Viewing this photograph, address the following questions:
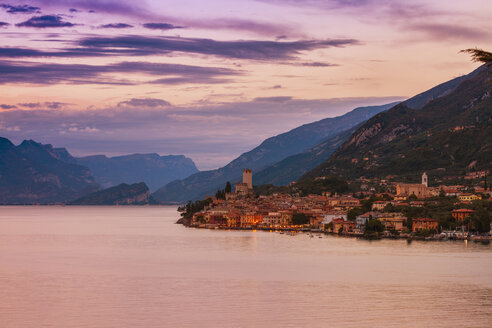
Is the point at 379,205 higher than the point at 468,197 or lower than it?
lower

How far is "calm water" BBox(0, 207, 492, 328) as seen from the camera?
40.2 metres

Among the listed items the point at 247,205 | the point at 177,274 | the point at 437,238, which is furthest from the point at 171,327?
the point at 247,205

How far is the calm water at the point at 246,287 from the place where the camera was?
40.2 m

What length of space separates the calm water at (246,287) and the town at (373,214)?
2467 cm

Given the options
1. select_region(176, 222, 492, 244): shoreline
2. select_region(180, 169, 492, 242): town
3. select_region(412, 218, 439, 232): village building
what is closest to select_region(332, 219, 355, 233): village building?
select_region(180, 169, 492, 242): town

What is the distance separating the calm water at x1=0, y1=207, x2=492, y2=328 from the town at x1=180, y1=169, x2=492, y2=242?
24.7m

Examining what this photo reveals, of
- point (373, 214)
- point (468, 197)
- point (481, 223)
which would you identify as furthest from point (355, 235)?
point (468, 197)

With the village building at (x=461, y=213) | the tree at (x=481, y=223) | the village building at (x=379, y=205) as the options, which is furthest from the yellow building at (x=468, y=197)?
the tree at (x=481, y=223)

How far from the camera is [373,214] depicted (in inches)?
5138

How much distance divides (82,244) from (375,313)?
64.9 m

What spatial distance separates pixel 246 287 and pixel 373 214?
8056 centimetres

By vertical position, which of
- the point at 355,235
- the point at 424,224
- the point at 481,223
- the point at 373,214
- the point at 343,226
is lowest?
the point at 355,235

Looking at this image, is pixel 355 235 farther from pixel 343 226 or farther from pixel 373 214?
pixel 343 226

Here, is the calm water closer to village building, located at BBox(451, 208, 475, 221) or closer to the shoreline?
the shoreline
